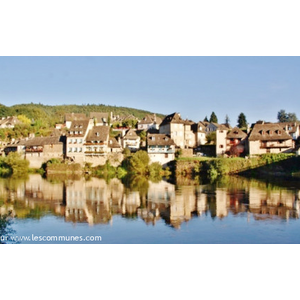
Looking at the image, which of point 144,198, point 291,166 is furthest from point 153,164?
point 144,198

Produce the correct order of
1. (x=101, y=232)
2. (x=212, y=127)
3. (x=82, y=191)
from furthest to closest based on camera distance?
1. (x=212, y=127)
2. (x=82, y=191)
3. (x=101, y=232)

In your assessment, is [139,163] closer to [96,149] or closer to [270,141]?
[96,149]

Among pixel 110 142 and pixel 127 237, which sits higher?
pixel 110 142

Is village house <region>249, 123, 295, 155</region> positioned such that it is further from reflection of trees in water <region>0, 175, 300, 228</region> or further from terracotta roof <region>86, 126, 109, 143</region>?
terracotta roof <region>86, 126, 109, 143</region>

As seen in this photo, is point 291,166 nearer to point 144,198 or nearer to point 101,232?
point 144,198

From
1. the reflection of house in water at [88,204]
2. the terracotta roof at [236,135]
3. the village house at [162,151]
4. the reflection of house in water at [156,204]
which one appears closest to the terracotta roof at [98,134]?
the village house at [162,151]

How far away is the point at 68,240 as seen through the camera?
12375mm

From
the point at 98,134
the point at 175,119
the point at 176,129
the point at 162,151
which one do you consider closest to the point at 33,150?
the point at 98,134

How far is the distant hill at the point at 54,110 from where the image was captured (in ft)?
235

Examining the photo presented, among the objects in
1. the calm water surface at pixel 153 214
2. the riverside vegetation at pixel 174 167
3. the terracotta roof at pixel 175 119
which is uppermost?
the terracotta roof at pixel 175 119

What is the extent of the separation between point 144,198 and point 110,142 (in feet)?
73.1

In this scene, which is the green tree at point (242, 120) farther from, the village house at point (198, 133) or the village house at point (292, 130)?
the village house at point (292, 130)

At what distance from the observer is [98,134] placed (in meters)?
43.3

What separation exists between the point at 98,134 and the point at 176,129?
366 inches
